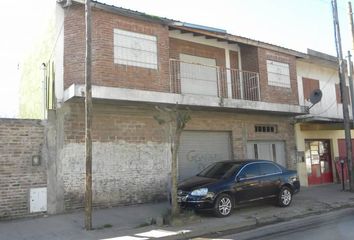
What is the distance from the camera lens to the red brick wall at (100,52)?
12.4 m

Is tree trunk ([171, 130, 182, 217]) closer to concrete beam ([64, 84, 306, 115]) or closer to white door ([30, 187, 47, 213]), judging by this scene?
concrete beam ([64, 84, 306, 115])

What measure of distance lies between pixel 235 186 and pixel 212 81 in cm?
600

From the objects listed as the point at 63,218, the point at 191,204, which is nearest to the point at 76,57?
the point at 63,218

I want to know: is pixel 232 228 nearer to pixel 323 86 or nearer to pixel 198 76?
pixel 198 76

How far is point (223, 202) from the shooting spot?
10938 mm

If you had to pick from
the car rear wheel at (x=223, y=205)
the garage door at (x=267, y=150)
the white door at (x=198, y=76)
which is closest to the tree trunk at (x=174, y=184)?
the car rear wheel at (x=223, y=205)

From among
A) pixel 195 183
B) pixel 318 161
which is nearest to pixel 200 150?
pixel 195 183

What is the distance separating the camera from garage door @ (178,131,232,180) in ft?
49.1

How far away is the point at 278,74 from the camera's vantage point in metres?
17.7

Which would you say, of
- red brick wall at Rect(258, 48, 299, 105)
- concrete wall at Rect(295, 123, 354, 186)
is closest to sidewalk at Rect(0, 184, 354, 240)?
A: red brick wall at Rect(258, 48, 299, 105)

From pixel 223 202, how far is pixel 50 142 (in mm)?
5350

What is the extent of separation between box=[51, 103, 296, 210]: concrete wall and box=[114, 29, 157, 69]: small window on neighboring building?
1.48 m

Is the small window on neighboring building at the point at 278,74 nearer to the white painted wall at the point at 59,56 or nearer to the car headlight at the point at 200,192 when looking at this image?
the car headlight at the point at 200,192

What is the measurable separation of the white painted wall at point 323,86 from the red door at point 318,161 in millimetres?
1538
